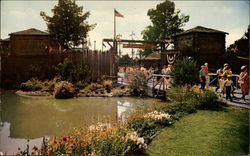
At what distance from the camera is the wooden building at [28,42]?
2661cm

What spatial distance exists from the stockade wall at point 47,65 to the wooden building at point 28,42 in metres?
4.16

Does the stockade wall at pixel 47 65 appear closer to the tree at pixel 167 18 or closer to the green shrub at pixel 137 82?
the green shrub at pixel 137 82

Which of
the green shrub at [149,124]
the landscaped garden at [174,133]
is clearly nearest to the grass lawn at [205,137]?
the landscaped garden at [174,133]

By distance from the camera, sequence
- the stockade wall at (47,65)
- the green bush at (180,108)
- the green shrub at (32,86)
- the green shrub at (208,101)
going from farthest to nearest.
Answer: the stockade wall at (47,65) → the green shrub at (32,86) → the green shrub at (208,101) → the green bush at (180,108)

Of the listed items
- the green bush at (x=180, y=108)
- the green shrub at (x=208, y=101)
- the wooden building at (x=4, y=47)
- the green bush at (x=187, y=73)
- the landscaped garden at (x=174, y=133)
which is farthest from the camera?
the wooden building at (x=4, y=47)

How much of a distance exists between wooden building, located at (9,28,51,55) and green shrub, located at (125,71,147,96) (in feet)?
48.3

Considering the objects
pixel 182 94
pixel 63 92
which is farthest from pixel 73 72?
pixel 182 94

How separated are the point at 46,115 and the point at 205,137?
8121 millimetres

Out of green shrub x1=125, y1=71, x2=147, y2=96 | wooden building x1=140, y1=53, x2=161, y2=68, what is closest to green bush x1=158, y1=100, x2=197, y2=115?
green shrub x1=125, y1=71, x2=147, y2=96

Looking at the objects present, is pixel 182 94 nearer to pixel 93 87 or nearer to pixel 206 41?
pixel 93 87

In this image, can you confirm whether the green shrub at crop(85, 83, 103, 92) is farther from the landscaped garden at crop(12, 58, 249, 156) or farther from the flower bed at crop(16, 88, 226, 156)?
the flower bed at crop(16, 88, 226, 156)

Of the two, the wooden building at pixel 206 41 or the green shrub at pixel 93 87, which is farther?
the wooden building at pixel 206 41

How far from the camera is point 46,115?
11523 millimetres

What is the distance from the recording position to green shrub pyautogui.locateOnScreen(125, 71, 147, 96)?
54.7 feet
